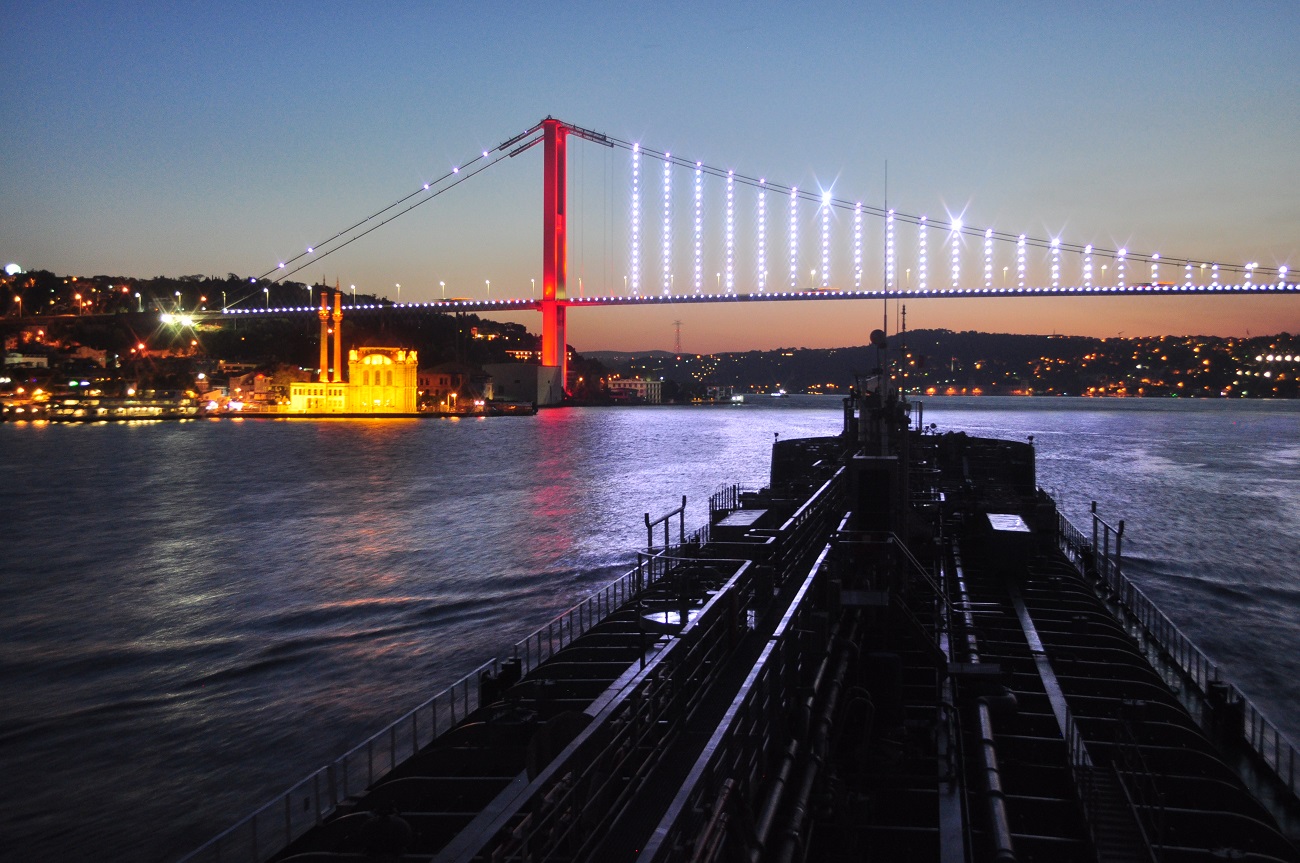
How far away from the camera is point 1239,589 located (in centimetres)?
1731

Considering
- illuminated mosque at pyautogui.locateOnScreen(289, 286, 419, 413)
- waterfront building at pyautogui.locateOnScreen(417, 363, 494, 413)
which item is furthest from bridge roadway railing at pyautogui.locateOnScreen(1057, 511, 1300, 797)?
waterfront building at pyautogui.locateOnScreen(417, 363, 494, 413)

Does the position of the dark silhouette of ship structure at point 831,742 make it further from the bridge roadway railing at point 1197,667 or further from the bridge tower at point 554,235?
the bridge tower at point 554,235

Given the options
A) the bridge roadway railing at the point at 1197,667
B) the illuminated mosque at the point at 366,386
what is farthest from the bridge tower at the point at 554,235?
the bridge roadway railing at the point at 1197,667

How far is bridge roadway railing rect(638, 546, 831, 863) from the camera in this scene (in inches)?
117

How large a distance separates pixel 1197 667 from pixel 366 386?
8920 centimetres

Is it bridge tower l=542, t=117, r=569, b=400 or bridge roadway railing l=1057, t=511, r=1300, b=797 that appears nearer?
bridge roadway railing l=1057, t=511, r=1300, b=797

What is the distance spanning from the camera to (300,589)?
55.6 ft

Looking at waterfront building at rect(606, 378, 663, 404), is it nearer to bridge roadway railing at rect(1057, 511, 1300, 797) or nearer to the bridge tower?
the bridge tower

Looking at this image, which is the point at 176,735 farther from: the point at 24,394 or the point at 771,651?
the point at 24,394

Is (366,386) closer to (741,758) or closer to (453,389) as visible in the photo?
(453,389)

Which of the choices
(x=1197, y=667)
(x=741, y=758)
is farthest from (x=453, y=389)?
(x=741, y=758)

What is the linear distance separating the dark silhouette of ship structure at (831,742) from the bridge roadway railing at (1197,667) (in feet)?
0.33

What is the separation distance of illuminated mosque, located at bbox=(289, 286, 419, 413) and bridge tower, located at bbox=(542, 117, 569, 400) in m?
21.8

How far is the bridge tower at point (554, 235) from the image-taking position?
70.8 meters
